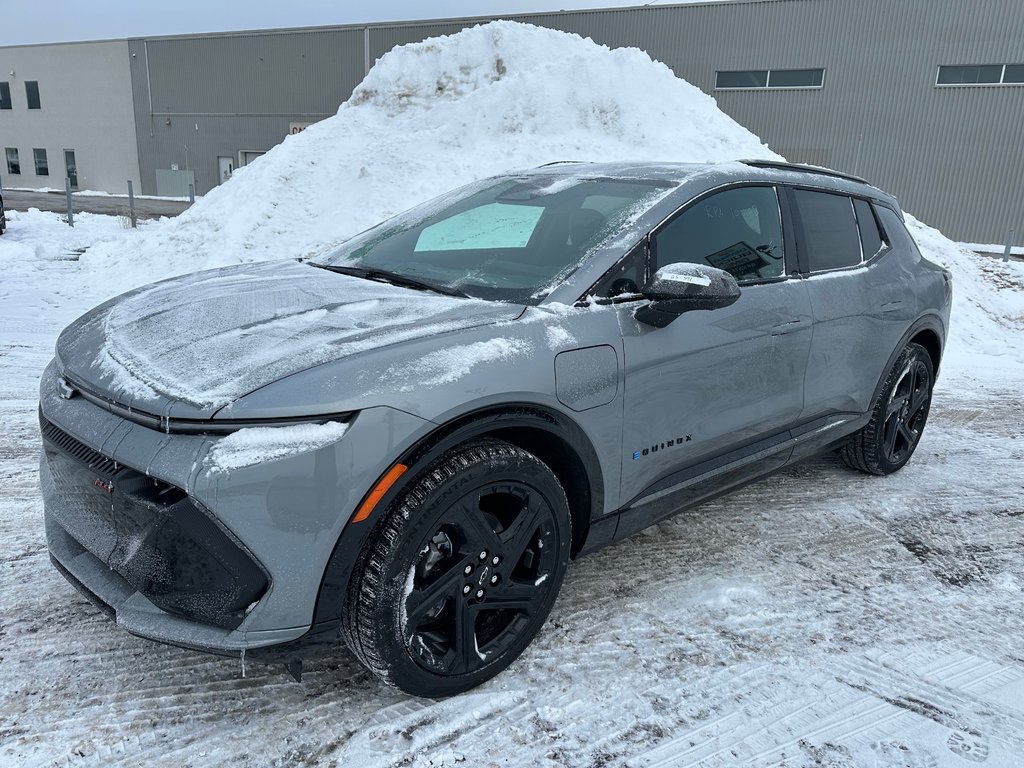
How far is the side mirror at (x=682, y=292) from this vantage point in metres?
2.46

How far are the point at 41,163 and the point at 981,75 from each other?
43.2m

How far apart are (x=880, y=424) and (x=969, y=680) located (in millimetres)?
1887

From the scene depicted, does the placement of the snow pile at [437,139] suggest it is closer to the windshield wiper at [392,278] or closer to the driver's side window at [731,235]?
the windshield wiper at [392,278]

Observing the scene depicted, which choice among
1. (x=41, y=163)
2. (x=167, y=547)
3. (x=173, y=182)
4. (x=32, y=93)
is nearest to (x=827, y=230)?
(x=167, y=547)

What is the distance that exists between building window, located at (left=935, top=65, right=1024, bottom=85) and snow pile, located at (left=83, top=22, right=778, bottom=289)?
44.9 feet

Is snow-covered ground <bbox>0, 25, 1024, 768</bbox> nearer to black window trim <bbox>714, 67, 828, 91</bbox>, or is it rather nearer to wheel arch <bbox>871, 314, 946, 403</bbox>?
wheel arch <bbox>871, 314, 946, 403</bbox>

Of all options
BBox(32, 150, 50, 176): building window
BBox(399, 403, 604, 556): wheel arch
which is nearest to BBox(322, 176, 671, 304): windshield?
BBox(399, 403, 604, 556): wheel arch

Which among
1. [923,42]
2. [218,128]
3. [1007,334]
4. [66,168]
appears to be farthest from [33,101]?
[1007,334]

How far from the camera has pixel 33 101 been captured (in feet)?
127

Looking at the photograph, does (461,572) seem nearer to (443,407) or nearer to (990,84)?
(443,407)

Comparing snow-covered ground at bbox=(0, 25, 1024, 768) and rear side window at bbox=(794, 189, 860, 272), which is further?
rear side window at bbox=(794, 189, 860, 272)

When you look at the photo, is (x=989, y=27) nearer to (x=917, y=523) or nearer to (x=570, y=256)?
(x=917, y=523)

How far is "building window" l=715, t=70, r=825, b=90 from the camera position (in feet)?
73.4

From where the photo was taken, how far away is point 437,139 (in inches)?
427
